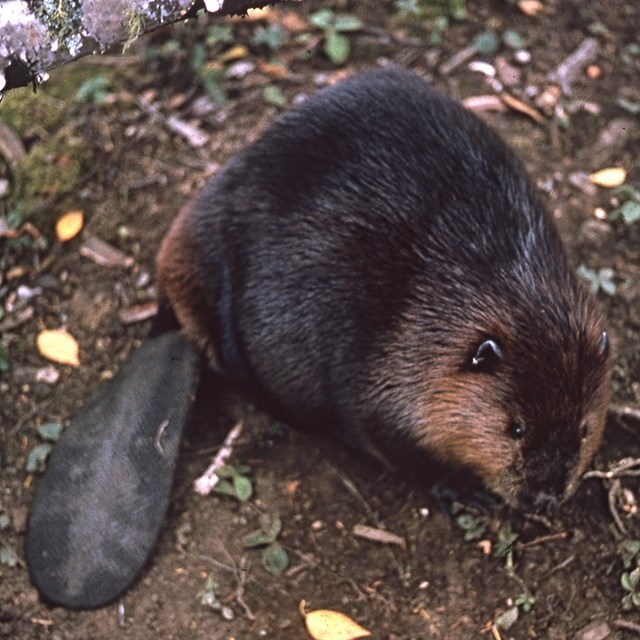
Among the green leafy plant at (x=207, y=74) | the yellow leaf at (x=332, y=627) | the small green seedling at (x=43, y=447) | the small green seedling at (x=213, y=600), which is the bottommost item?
the yellow leaf at (x=332, y=627)

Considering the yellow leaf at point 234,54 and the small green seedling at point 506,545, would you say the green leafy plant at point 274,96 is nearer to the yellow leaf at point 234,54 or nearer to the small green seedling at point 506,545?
the yellow leaf at point 234,54

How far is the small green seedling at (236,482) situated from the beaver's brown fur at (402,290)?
263mm

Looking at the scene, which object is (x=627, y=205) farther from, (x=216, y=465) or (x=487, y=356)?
(x=216, y=465)

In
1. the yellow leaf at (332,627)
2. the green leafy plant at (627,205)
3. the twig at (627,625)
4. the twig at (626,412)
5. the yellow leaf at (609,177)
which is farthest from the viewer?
the yellow leaf at (609,177)

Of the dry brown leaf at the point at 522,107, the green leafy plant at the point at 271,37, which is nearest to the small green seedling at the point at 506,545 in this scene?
the dry brown leaf at the point at 522,107

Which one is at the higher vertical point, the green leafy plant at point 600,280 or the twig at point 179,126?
the twig at point 179,126

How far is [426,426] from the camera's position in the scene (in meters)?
3.09

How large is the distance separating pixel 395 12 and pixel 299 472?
2.34m

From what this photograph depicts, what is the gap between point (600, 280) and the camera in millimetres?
3633

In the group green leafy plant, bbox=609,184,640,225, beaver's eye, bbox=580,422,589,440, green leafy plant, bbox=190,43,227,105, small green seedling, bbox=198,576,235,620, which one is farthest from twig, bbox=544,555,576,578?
green leafy plant, bbox=190,43,227,105

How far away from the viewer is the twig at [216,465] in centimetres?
334

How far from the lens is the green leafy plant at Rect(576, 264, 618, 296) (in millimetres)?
3616

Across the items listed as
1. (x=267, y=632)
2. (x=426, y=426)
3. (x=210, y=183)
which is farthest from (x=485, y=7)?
(x=267, y=632)

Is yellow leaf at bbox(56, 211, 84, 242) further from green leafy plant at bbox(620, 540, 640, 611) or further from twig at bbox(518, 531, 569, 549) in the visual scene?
green leafy plant at bbox(620, 540, 640, 611)
